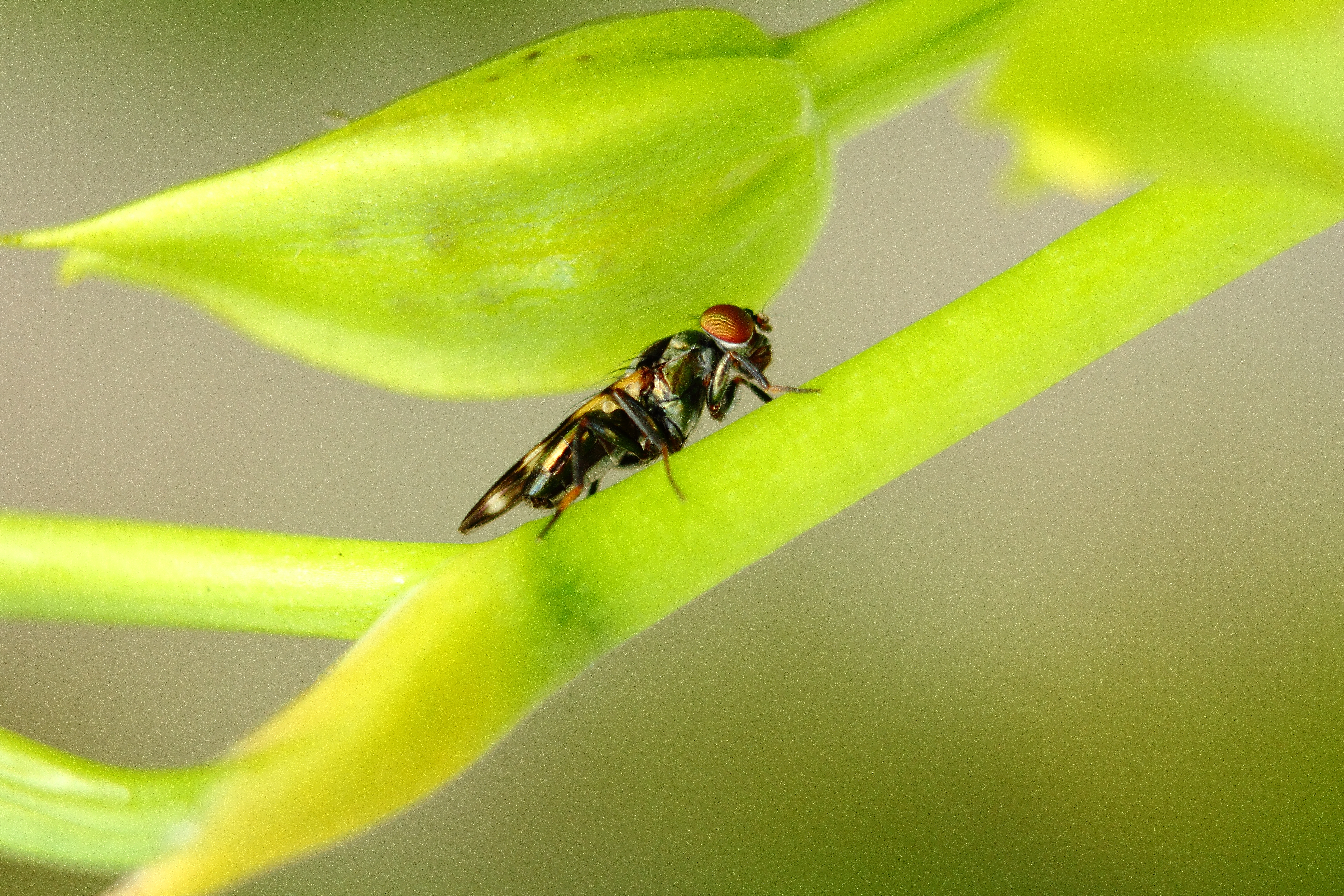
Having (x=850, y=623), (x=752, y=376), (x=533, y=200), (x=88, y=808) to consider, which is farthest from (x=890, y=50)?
(x=850, y=623)

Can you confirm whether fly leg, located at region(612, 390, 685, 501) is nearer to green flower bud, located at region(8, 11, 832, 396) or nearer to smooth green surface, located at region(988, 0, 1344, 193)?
green flower bud, located at region(8, 11, 832, 396)

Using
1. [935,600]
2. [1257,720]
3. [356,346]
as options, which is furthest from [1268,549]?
[356,346]

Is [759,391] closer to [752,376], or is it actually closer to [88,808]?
[752,376]

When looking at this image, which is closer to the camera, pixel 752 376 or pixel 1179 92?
pixel 1179 92

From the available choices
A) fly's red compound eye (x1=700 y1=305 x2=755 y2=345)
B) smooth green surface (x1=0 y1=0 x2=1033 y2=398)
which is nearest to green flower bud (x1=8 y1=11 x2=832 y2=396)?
smooth green surface (x1=0 y1=0 x2=1033 y2=398)

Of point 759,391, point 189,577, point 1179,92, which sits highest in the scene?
point 759,391

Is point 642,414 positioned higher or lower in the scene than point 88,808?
higher

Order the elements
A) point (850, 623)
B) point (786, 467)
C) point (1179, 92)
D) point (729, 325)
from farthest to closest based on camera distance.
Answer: point (850, 623), point (729, 325), point (786, 467), point (1179, 92)

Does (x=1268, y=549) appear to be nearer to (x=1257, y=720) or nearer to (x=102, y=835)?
(x=1257, y=720)
